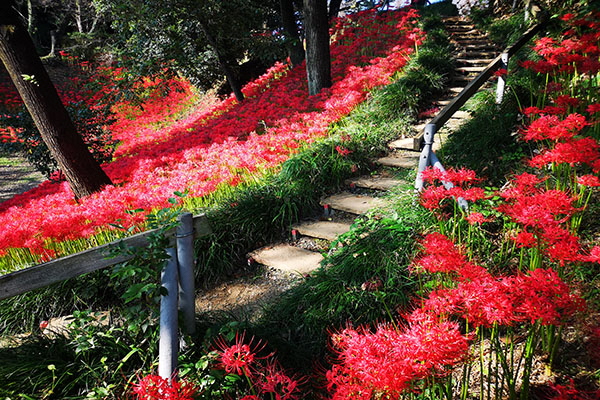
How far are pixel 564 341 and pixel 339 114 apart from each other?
481cm

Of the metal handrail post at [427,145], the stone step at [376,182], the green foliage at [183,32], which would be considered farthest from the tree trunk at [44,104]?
the metal handrail post at [427,145]

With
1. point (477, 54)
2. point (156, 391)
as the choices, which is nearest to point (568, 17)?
point (477, 54)

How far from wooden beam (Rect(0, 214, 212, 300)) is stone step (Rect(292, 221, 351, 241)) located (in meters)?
2.09

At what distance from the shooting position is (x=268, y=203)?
436 centimetres

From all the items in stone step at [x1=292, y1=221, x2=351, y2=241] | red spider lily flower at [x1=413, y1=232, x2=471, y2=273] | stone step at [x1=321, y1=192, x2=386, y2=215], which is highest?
red spider lily flower at [x1=413, y1=232, x2=471, y2=273]

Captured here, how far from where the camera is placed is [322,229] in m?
4.05

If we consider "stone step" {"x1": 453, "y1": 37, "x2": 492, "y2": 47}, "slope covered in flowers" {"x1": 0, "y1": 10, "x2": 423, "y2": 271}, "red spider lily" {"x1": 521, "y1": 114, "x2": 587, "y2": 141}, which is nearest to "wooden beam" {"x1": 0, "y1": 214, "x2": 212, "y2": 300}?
"slope covered in flowers" {"x1": 0, "y1": 10, "x2": 423, "y2": 271}

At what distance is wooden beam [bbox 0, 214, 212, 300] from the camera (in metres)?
1.75

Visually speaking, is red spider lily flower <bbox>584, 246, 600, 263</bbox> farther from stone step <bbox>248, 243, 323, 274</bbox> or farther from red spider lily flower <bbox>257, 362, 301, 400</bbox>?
stone step <bbox>248, 243, 323, 274</bbox>

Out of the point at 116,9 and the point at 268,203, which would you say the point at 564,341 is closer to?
the point at 268,203

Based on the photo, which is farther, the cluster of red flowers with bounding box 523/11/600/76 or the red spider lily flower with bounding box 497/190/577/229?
the cluster of red flowers with bounding box 523/11/600/76

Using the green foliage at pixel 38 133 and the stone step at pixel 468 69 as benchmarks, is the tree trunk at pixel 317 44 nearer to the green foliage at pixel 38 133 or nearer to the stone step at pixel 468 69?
the stone step at pixel 468 69

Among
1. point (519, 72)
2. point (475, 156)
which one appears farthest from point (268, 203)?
point (519, 72)

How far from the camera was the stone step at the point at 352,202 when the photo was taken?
4105 mm
